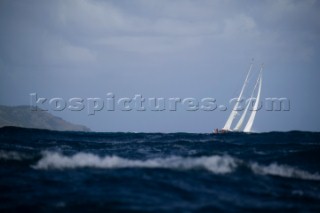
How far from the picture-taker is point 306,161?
1802 centimetres

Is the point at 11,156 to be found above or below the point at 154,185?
above

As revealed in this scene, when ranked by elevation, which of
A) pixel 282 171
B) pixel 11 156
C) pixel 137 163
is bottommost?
pixel 282 171

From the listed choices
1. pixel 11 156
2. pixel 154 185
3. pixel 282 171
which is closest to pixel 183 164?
pixel 154 185

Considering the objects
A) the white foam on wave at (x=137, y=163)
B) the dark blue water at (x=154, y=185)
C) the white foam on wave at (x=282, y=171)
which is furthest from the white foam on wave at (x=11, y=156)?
the white foam on wave at (x=282, y=171)

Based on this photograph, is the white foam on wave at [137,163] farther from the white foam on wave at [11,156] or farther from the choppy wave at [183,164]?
the white foam on wave at [11,156]

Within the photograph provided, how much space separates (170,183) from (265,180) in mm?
4016

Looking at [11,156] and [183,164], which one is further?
[11,156]

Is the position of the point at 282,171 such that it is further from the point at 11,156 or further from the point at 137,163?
the point at 11,156

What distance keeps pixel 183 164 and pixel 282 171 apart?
4702 mm

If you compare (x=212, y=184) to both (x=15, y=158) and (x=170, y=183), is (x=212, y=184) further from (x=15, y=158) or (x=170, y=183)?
(x=15, y=158)

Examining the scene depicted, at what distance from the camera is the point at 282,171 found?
1454cm

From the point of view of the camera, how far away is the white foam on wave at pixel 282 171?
45.4ft

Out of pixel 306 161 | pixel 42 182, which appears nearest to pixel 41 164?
pixel 42 182

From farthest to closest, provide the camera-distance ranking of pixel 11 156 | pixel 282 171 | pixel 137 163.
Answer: pixel 11 156 → pixel 137 163 → pixel 282 171
